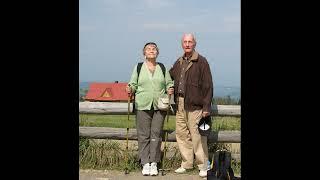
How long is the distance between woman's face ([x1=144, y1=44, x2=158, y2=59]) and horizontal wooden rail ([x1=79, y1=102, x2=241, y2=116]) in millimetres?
1141

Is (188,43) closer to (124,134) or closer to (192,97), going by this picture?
(192,97)

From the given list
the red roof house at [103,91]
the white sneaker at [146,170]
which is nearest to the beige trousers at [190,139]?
the white sneaker at [146,170]

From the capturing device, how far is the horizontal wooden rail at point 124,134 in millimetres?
6965

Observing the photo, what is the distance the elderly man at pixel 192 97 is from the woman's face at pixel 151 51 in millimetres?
347

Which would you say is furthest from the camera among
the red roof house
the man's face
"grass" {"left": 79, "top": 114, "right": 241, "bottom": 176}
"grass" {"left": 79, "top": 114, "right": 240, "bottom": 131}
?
the red roof house

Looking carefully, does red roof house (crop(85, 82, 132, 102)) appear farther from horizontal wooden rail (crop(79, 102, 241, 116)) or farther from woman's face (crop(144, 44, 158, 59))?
woman's face (crop(144, 44, 158, 59))

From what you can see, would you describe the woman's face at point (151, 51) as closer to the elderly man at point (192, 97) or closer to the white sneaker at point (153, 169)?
the elderly man at point (192, 97)

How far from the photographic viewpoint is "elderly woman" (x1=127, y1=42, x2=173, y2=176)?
6.36 metres

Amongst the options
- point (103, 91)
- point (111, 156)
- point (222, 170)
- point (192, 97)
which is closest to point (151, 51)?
point (192, 97)

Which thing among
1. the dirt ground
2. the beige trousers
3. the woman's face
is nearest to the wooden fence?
the beige trousers

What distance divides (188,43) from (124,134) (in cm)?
171
